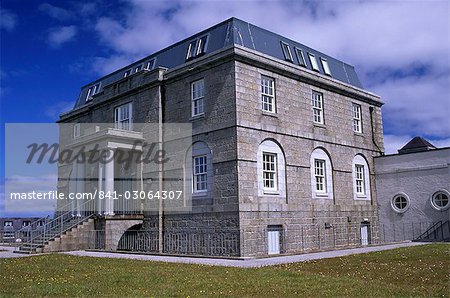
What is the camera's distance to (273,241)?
19.9 metres

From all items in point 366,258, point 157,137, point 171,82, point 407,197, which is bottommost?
point 366,258

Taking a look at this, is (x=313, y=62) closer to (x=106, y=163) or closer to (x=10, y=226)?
(x=106, y=163)

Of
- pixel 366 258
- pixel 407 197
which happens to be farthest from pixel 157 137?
pixel 407 197

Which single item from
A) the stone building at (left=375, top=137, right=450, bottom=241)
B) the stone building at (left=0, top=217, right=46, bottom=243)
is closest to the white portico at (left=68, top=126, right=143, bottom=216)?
the stone building at (left=0, top=217, right=46, bottom=243)

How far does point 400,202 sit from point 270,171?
9663 millimetres

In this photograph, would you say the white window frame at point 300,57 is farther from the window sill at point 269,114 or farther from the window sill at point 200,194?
the window sill at point 200,194

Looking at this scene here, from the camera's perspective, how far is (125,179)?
2395 centimetres

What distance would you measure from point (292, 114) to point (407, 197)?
28.7 feet

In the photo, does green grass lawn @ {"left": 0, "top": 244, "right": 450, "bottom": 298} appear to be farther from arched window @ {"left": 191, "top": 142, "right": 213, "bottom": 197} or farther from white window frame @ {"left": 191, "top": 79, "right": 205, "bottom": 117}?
white window frame @ {"left": 191, "top": 79, "right": 205, "bottom": 117}

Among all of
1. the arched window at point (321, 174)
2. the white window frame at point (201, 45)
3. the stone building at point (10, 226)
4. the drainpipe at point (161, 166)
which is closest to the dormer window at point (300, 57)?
the arched window at point (321, 174)

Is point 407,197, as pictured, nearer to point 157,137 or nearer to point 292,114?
point 292,114

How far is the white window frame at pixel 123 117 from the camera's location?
24.0m

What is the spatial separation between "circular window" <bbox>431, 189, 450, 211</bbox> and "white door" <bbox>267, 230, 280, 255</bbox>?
382 inches

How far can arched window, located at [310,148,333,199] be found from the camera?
22.5m
